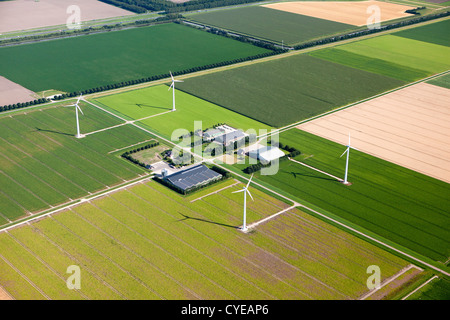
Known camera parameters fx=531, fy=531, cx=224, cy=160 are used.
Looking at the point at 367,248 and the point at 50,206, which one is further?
the point at 50,206

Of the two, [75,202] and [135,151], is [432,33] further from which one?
[75,202]

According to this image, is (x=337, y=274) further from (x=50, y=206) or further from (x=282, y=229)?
(x=50, y=206)

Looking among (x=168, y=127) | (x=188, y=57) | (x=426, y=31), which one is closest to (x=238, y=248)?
(x=168, y=127)

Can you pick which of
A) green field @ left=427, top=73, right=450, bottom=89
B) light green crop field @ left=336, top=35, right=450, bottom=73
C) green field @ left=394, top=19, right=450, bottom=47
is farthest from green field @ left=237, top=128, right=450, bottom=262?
green field @ left=394, top=19, right=450, bottom=47

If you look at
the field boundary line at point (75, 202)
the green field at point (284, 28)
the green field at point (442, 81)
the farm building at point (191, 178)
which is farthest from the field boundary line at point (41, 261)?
the green field at point (284, 28)

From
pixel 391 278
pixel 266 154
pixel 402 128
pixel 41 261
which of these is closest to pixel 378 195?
pixel 391 278

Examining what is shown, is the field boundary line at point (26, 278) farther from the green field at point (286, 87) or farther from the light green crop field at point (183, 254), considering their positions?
the green field at point (286, 87)
